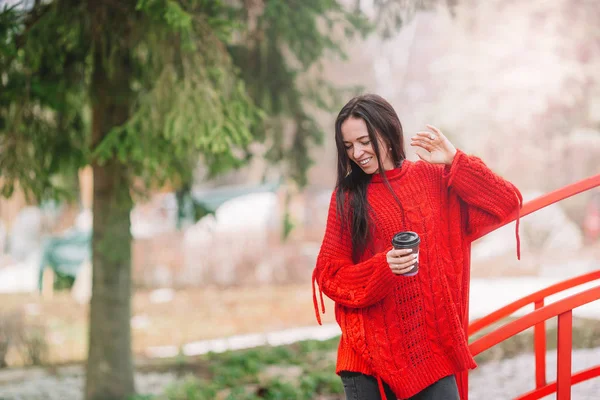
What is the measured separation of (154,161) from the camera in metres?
4.26

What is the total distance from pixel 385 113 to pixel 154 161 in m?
2.39

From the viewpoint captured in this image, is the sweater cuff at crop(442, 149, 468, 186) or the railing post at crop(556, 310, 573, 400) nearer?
the sweater cuff at crop(442, 149, 468, 186)

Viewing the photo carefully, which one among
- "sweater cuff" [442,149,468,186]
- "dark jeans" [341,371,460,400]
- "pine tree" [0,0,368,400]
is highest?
"pine tree" [0,0,368,400]

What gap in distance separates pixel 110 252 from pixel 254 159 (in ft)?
37.2

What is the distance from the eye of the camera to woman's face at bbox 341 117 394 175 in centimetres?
224

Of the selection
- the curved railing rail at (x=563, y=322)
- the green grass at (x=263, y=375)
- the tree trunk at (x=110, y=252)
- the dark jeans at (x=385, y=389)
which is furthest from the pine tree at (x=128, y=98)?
the curved railing rail at (x=563, y=322)

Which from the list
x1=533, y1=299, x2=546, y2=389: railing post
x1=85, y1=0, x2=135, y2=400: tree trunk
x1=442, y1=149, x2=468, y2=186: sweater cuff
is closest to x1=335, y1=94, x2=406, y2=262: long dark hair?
x1=442, y1=149, x2=468, y2=186: sweater cuff

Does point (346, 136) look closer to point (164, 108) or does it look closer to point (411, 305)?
point (411, 305)

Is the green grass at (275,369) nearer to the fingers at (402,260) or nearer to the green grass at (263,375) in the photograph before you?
the green grass at (263,375)

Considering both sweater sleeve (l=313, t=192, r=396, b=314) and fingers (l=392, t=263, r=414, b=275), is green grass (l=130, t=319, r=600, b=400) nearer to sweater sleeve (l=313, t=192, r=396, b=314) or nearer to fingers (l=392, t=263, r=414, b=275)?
sweater sleeve (l=313, t=192, r=396, b=314)

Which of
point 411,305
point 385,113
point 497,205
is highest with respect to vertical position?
point 385,113

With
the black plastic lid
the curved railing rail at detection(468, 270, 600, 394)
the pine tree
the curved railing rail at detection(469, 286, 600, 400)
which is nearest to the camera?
the black plastic lid

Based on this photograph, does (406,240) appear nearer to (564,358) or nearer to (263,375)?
(564,358)

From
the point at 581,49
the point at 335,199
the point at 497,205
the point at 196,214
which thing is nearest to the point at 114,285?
the point at 196,214
